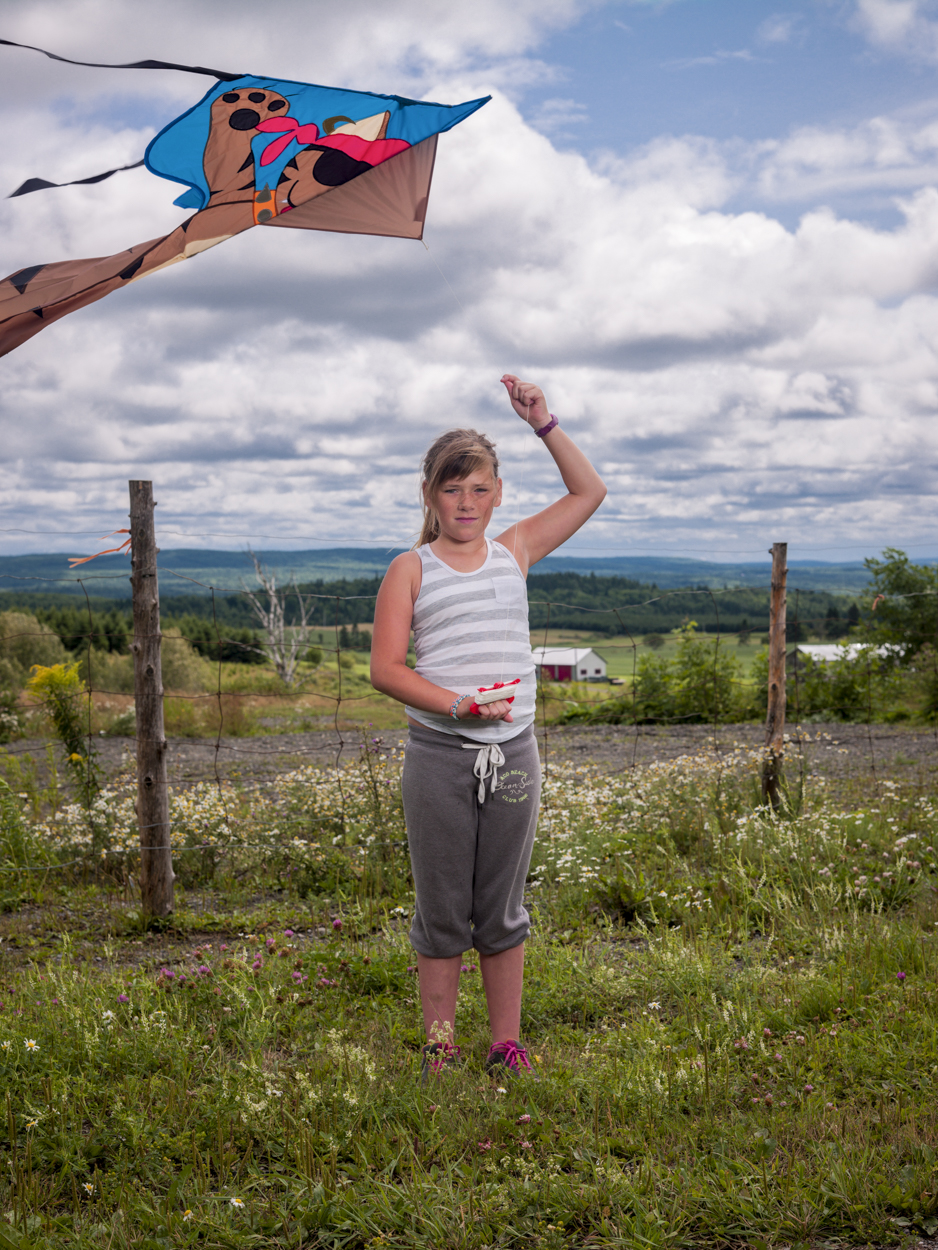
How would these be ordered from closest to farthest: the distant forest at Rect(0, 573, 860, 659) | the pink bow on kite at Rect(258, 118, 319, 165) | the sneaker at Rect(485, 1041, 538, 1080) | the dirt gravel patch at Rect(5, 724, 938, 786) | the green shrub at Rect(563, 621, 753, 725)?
the sneaker at Rect(485, 1041, 538, 1080) < the pink bow on kite at Rect(258, 118, 319, 165) < the distant forest at Rect(0, 573, 860, 659) < the dirt gravel patch at Rect(5, 724, 938, 786) < the green shrub at Rect(563, 621, 753, 725)

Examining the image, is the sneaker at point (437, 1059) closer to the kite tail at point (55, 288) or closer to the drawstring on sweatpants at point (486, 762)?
the drawstring on sweatpants at point (486, 762)

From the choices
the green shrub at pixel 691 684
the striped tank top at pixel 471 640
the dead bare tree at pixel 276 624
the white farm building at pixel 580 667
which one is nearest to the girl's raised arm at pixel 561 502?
the striped tank top at pixel 471 640

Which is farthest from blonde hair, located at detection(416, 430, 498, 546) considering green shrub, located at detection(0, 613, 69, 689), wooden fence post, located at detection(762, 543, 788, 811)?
green shrub, located at detection(0, 613, 69, 689)

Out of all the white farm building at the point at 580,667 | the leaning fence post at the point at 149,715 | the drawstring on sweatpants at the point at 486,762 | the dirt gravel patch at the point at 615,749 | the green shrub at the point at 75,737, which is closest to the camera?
the drawstring on sweatpants at the point at 486,762

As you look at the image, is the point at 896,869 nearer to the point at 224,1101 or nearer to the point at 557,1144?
the point at 557,1144

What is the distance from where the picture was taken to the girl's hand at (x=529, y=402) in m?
3.12

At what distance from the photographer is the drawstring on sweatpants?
2.80m

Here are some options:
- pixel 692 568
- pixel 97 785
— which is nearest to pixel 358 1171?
pixel 97 785

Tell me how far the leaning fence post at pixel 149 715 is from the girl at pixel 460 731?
275cm

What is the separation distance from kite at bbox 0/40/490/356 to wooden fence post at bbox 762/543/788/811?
14.0ft

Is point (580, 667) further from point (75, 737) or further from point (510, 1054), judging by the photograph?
point (510, 1054)

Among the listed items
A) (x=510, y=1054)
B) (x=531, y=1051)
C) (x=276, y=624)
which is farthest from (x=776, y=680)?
Answer: (x=276, y=624)

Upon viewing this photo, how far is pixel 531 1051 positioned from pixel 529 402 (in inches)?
91.3

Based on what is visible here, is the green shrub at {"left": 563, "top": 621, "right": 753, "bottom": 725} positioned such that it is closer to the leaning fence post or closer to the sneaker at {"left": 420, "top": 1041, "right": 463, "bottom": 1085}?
the leaning fence post
